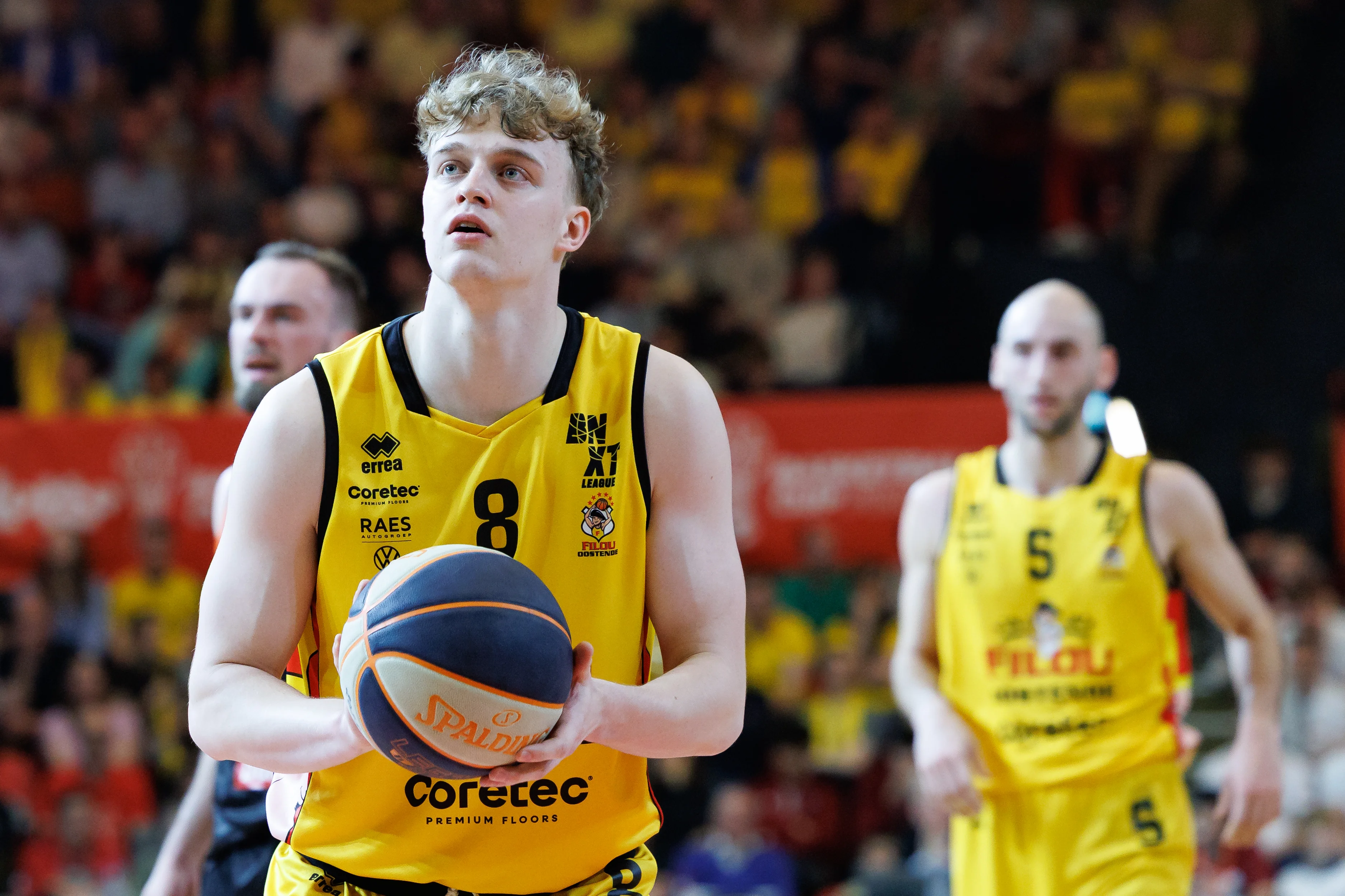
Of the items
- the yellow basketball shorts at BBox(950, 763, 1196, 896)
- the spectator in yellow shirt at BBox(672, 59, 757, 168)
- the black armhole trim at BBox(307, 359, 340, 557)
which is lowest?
the yellow basketball shorts at BBox(950, 763, 1196, 896)

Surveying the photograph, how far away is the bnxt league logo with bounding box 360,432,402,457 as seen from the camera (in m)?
3.38

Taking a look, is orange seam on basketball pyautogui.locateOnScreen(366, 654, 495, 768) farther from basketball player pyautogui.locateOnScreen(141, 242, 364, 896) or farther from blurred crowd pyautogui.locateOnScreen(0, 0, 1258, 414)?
blurred crowd pyautogui.locateOnScreen(0, 0, 1258, 414)

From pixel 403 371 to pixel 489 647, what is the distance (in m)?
0.92

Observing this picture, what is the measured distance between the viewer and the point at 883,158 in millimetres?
13492

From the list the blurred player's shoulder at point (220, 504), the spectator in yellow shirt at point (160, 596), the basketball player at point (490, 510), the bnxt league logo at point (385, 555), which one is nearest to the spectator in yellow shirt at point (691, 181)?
the spectator in yellow shirt at point (160, 596)

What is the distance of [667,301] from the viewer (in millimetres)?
12492

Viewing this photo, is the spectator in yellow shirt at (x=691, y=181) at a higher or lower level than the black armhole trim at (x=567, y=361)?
higher

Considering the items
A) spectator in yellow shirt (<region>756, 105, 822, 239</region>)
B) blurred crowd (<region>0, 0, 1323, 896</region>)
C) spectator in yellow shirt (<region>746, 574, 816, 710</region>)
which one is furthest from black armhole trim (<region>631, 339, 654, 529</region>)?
spectator in yellow shirt (<region>756, 105, 822, 239</region>)

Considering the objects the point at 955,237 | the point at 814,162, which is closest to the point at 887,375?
the point at 955,237

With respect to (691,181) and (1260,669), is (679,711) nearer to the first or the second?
(1260,669)

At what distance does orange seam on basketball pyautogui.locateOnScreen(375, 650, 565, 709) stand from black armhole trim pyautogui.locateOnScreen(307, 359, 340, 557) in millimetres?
645

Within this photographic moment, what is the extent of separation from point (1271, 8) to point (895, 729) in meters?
8.25

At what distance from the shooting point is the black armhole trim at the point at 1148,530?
5590mm

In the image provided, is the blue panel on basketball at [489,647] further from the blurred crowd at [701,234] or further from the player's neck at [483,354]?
the blurred crowd at [701,234]
